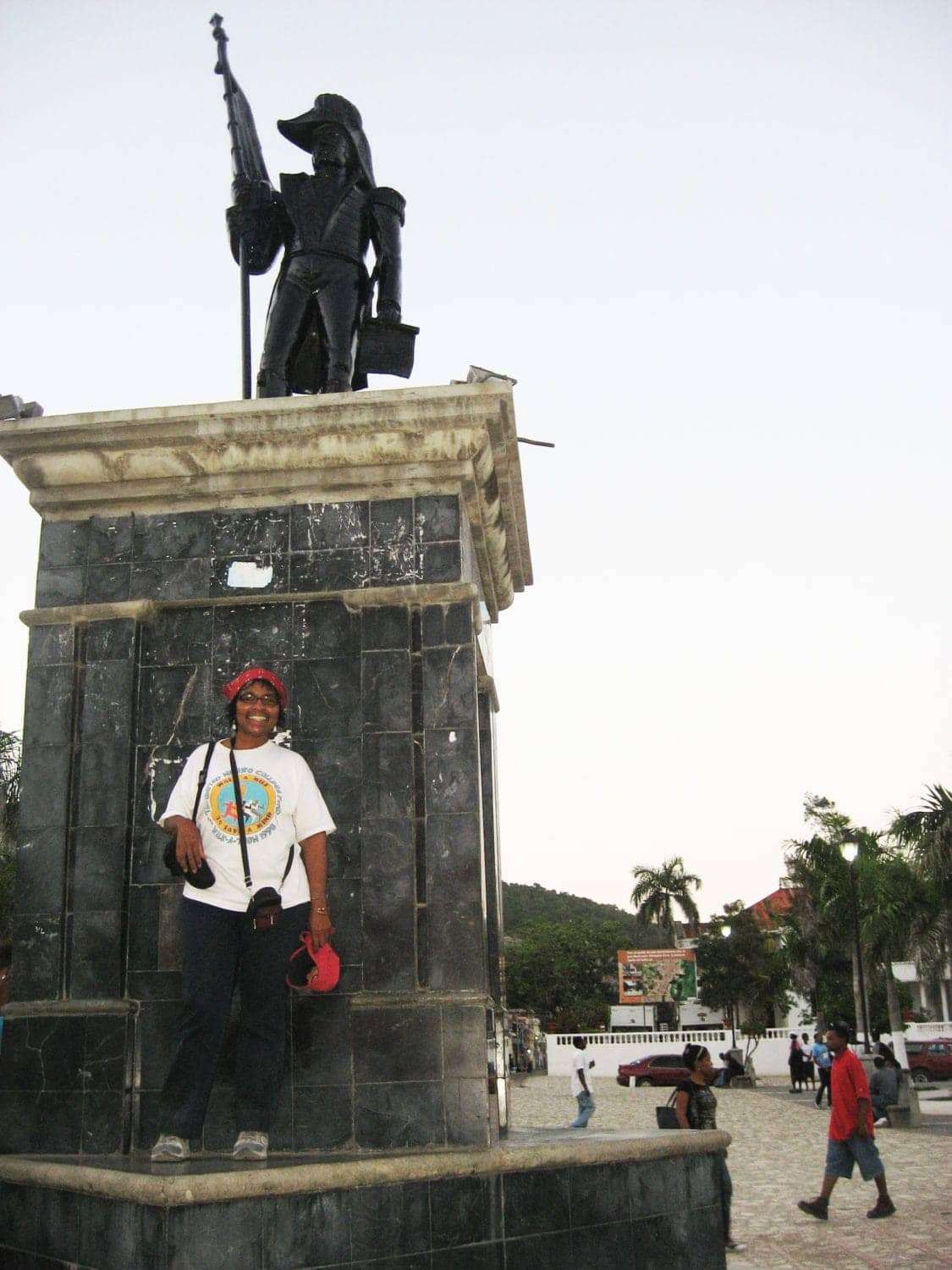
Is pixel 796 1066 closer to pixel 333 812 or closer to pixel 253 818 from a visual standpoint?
pixel 333 812

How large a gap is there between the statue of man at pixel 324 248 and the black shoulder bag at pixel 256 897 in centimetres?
295

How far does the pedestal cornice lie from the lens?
6.87m

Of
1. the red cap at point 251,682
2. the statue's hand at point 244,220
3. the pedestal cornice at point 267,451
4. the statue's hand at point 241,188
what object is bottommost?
the red cap at point 251,682

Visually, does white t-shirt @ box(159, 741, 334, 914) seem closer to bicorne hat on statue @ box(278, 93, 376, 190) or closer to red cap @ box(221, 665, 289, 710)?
red cap @ box(221, 665, 289, 710)

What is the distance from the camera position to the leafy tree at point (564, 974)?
8050 cm

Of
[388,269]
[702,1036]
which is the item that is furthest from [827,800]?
[388,269]

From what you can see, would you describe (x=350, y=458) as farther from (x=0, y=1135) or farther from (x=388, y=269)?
(x=0, y=1135)

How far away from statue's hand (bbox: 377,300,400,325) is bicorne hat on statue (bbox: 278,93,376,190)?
80 cm

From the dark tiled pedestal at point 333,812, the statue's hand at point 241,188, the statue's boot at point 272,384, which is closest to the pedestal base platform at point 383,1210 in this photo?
the dark tiled pedestal at point 333,812

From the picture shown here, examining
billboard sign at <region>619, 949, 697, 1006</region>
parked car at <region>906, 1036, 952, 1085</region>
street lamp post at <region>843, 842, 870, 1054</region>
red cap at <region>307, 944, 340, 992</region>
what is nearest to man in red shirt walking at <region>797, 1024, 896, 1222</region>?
red cap at <region>307, 944, 340, 992</region>

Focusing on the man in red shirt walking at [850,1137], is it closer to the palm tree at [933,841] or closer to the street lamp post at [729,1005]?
the palm tree at [933,841]

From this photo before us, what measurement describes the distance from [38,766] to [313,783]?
5.28 feet

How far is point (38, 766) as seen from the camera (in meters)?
6.81

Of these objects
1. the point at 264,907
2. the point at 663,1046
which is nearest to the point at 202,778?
the point at 264,907
